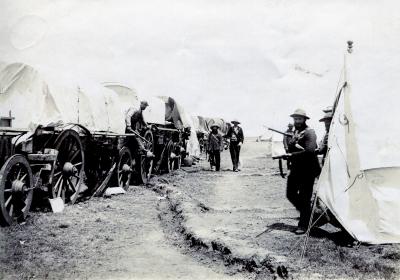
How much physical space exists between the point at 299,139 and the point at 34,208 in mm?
4268

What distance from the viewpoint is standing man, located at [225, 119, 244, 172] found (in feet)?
48.3

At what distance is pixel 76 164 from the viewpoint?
24.0 ft

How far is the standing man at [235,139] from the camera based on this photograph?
14711 millimetres

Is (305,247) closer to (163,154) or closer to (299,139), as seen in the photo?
(299,139)

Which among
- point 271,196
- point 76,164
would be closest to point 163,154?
point 271,196

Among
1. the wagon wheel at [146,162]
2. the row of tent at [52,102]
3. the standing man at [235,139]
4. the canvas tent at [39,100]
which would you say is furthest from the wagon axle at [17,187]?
the standing man at [235,139]

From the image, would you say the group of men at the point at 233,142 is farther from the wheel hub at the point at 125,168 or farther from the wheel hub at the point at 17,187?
the wheel hub at the point at 17,187

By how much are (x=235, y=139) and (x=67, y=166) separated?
8.58 meters

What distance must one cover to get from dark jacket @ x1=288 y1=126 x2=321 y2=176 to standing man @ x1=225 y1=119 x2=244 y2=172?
889cm

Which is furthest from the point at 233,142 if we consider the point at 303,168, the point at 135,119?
the point at 303,168

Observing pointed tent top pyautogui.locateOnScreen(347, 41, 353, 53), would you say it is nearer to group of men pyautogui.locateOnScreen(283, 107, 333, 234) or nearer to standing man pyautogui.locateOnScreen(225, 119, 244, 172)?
group of men pyautogui.locateOnScreen(283, 107, 333, 234)

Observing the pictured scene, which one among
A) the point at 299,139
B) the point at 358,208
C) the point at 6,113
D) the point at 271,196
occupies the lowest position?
the point at 271,196

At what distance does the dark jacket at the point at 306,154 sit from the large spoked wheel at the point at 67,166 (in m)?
3.64

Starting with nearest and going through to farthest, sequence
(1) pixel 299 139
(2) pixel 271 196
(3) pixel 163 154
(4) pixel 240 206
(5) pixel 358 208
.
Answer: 1. (5) pixel 358 208
2. (1) pixel 299 139
3. (4) pixel 240 206
4. (2) pixel 271 196
5. (3) pixel 163 154
